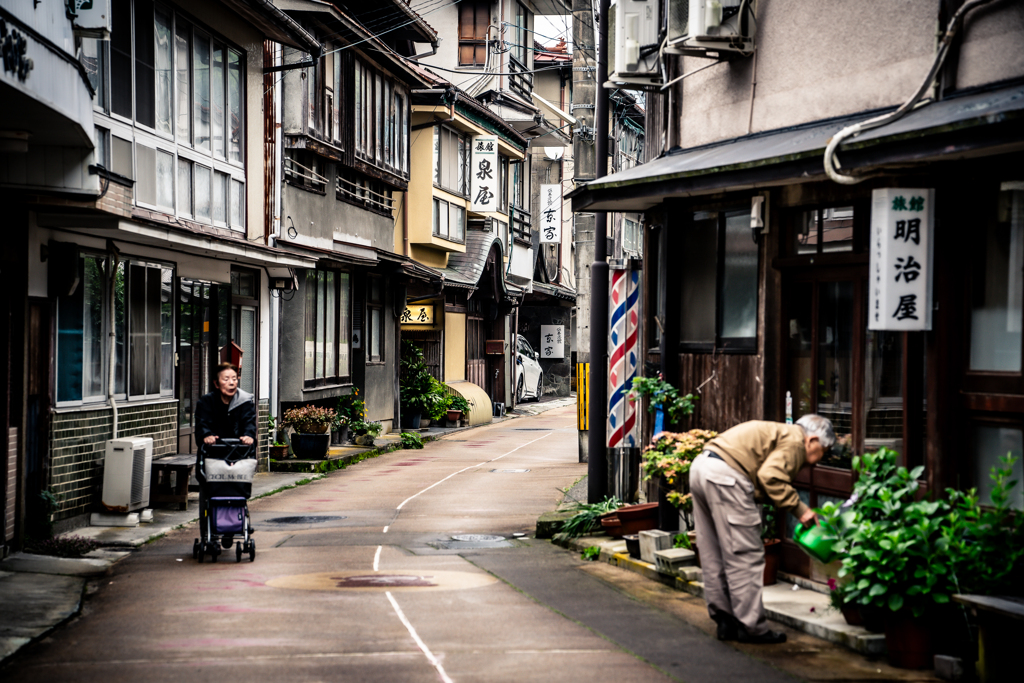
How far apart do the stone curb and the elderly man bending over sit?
1.27 feet

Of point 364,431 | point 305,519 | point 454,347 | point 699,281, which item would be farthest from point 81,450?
point 454,347

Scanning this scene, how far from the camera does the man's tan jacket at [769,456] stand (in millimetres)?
8070

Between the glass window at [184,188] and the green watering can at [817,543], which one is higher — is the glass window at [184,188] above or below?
above

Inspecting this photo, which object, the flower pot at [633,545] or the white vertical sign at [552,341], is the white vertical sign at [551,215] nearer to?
the white vertical sign at [552,341]

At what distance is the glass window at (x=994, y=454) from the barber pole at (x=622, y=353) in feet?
17.4

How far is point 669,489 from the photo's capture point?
1135 cm

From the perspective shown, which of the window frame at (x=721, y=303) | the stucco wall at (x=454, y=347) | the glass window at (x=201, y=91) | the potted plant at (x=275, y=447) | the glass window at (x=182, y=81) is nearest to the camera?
the window frame at (x=721, y=303)

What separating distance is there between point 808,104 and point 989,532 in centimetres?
432

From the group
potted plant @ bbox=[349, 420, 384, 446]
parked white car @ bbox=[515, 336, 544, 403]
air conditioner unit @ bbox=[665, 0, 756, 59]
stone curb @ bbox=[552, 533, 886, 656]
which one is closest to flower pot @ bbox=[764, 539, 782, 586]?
stone curb @ bbox=[552, 533, 886, 656]

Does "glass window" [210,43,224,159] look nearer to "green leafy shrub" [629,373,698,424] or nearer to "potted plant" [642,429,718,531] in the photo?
"green leafy shrub" [629,373,698,424]

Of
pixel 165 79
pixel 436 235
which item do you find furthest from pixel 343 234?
pixel 165 79

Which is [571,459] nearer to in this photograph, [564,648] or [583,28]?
[583,28]

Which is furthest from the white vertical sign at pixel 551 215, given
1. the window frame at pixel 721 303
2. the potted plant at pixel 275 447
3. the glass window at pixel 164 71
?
the window frame at pixel 721 303

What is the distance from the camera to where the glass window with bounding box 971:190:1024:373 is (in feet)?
25.4
